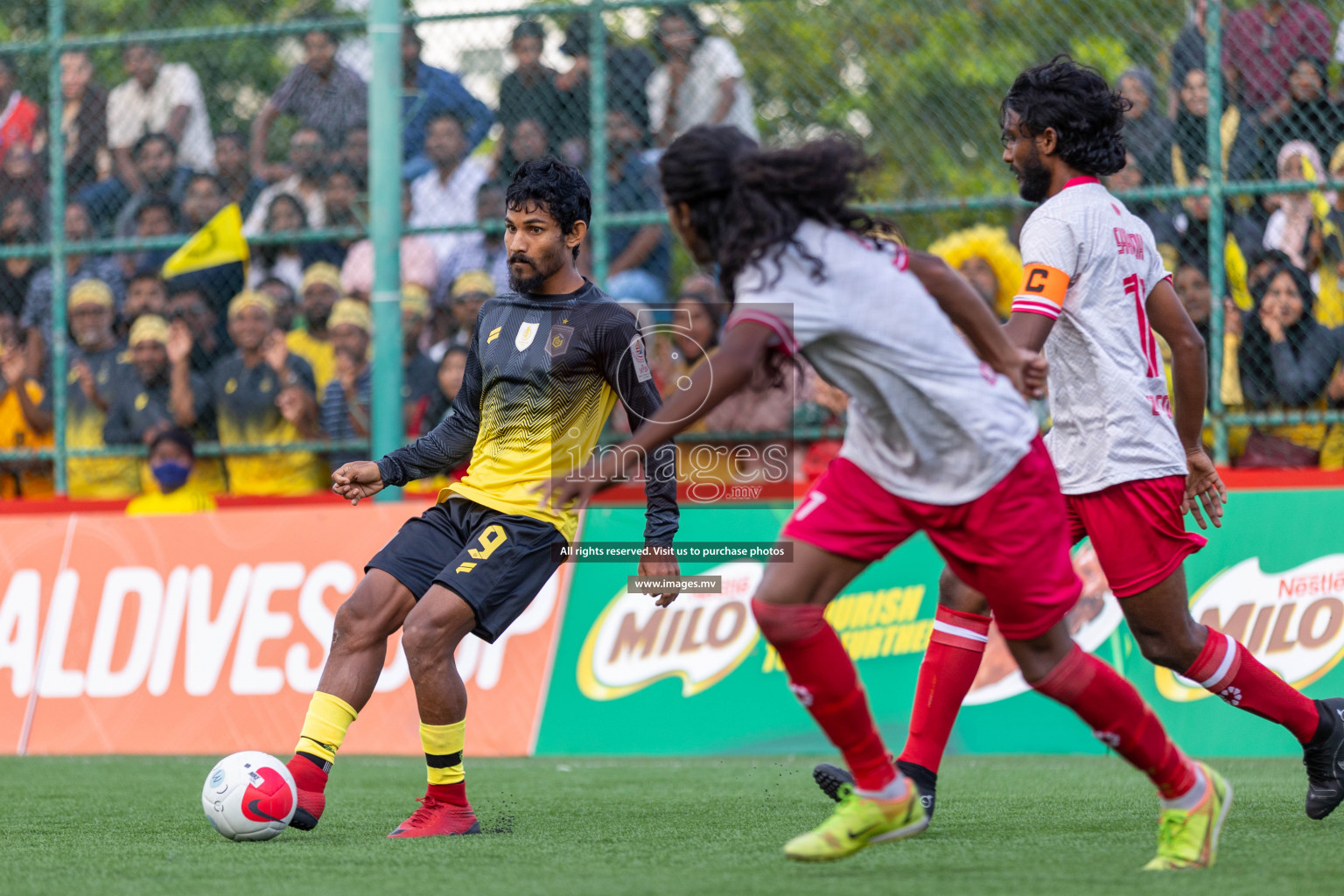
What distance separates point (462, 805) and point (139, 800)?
65.9 inches

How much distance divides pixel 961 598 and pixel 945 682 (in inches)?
10.3

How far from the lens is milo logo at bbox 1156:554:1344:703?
7.15 metres

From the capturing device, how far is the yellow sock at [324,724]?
5133mm

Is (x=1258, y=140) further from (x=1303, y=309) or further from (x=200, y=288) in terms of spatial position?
(x=200, y=288)

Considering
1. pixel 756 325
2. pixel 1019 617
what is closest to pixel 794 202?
pixel 756 325

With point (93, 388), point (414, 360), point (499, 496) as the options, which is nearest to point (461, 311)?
point (414, 360)

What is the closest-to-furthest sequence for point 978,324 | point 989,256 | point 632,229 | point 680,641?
point 978,324
point 680,641
point 989,256
point 632,229

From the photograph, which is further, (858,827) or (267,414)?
(267,414)

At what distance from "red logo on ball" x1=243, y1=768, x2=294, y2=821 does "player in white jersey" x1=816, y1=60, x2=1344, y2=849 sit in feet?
5.43

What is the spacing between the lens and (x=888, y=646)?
7.69m

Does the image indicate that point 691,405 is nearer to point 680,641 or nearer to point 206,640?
point 680,641

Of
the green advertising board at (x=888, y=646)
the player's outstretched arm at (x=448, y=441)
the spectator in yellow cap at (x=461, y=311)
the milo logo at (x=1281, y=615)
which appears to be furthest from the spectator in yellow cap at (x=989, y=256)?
the player's outstretched arm at (x=448, y=441)

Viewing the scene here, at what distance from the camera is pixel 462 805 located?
519 cm

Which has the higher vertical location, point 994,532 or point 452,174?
point 452,174
